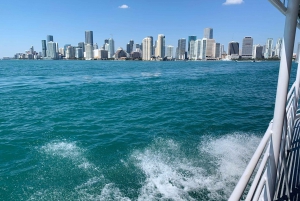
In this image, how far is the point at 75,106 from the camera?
1753 cm

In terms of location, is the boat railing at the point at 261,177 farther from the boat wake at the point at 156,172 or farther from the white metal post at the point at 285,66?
the boat wake at the point at 156,172

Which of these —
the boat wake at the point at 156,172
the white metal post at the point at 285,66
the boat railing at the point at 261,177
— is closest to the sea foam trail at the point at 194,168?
the boat wake at the point at 156,172

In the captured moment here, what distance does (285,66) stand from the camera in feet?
7.36

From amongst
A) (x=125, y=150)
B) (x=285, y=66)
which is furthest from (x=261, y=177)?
(x=125, y=150)

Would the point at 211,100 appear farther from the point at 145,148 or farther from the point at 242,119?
A: the point at 145,148

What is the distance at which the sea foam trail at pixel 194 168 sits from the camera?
6.27 metres

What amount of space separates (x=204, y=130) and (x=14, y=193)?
9374mm

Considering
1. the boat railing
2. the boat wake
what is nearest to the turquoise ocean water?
the boat wake

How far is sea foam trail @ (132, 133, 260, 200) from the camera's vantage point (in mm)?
6270

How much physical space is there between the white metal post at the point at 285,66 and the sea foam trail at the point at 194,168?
4.35 meters

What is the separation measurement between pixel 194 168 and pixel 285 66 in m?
6.08

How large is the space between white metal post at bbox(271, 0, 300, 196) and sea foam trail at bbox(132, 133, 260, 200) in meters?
4.35

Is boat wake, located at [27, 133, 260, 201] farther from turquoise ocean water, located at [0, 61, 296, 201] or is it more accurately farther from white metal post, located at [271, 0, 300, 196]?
white metal post, located at [271, 0, 300, 196]

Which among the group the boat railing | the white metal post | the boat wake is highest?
the white metal post
